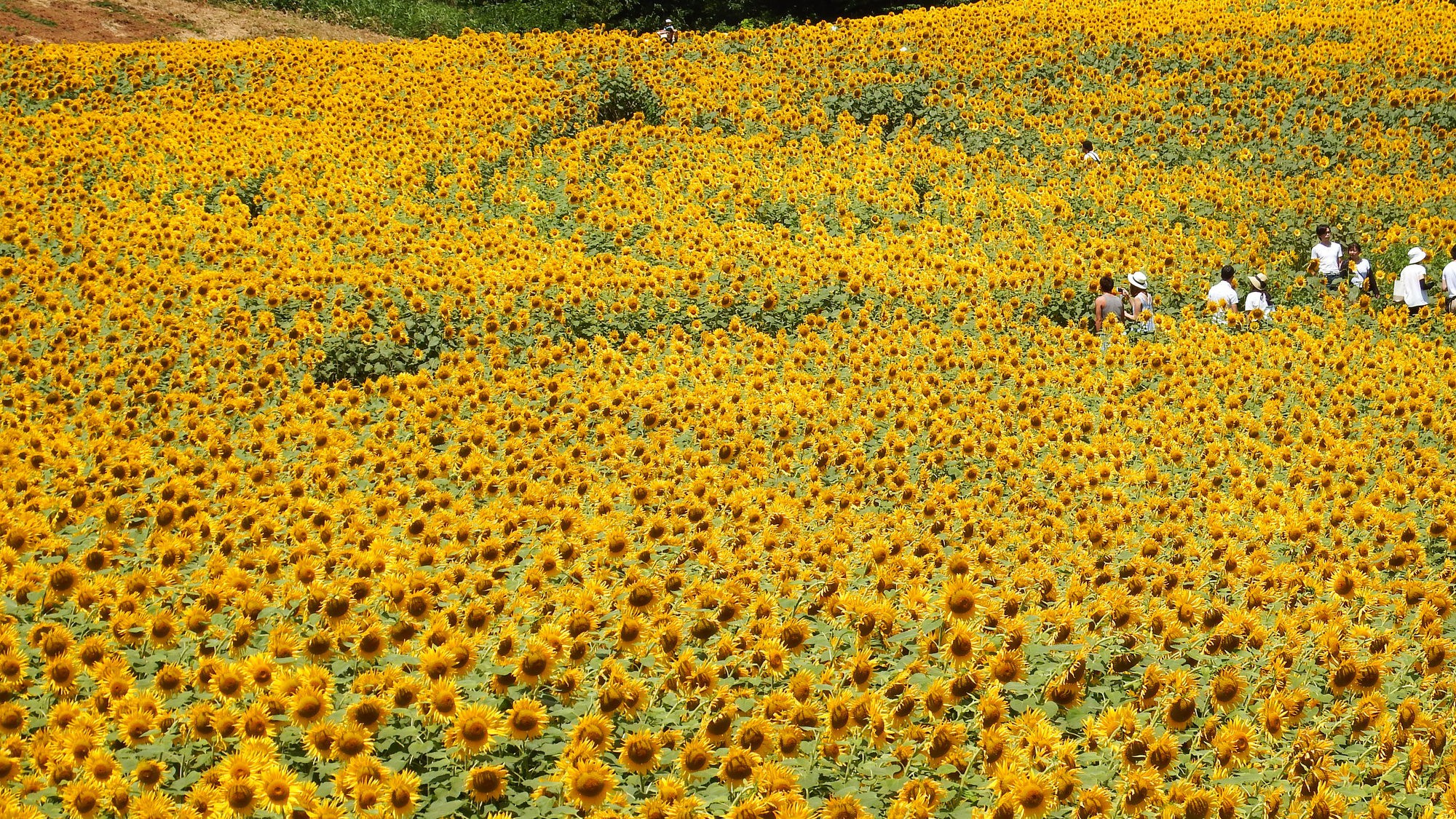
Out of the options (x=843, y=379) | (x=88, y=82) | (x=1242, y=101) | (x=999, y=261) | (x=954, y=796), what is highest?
(x=1242, y=101)

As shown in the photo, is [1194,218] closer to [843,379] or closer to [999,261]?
[999,261]

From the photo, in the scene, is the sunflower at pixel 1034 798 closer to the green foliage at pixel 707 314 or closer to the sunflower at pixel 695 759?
the sunflower at pixel 695 759

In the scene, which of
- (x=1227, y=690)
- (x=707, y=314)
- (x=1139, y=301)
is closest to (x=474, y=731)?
(x=1227, y=690)

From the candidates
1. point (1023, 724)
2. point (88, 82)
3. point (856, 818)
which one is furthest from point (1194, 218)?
point (88, 82)

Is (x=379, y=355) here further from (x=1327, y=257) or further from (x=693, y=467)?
(x=1327, y=257)

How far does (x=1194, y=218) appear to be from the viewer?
1227 centimetres

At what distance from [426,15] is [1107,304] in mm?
28450

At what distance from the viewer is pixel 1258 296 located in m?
10.4

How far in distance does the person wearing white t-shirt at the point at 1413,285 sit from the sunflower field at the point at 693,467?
665mm

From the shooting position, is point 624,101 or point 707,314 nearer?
point 707,314

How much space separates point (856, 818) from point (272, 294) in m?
7.09

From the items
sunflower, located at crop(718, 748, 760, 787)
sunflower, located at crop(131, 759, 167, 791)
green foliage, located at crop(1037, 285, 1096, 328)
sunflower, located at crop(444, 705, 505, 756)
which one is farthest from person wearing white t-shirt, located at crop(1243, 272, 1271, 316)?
sunflower, located at crop(131, 759, 167, 791)

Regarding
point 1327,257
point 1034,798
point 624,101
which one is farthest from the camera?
→ point 624,101

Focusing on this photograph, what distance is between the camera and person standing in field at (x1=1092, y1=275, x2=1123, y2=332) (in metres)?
9.52
